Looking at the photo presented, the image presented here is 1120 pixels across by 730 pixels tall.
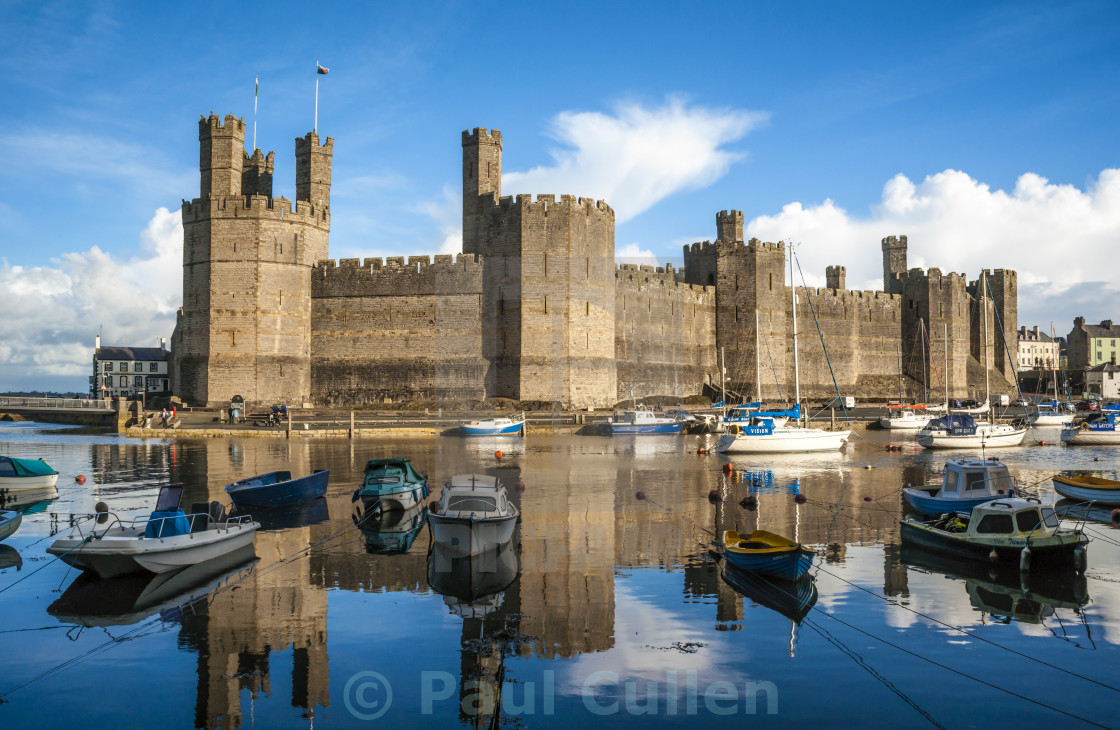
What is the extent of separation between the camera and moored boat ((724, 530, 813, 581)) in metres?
11.4

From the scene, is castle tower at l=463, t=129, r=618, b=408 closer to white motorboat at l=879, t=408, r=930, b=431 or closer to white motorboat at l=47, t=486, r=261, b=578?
white motorboat at l=879, t=408, r=930, b=431

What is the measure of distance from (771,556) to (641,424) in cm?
2815

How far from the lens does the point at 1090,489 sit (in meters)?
18.5

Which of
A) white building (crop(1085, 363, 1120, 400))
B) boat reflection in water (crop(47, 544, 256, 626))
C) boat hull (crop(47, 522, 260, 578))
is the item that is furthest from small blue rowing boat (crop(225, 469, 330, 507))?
white building (crop(1085, 363, 1120, 400))

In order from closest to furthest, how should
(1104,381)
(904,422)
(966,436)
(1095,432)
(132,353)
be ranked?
(966,436) < (1095,432) < (904,422) < (1104,381) < (132,353)

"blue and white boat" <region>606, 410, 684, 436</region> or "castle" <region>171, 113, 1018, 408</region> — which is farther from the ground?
"castle" <region>171, 113, 1018, 408</region>

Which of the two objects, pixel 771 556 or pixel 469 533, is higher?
pixel 469 533

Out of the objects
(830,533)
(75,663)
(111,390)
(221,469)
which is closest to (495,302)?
(221,469)

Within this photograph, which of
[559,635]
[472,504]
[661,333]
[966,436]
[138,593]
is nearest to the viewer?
[559,635]

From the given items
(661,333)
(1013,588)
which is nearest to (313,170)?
(661,333)

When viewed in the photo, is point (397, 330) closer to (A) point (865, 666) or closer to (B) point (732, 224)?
(B) point (732, 224)

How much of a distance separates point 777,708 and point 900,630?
296 cm

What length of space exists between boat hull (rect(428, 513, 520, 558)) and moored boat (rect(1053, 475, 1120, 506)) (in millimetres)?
12634

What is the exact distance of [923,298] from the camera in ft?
191
